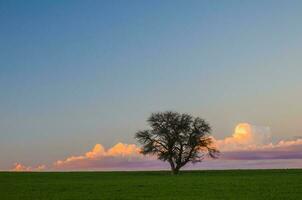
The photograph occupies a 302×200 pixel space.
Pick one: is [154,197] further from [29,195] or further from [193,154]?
[193,154]

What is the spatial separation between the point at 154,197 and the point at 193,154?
57.7 metres

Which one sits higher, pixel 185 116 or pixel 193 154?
pixel 185 116

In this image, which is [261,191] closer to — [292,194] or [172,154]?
[292,194]

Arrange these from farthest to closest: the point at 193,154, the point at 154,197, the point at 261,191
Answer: the point at 193,154 → the point at 261,191 → the point at 154,197

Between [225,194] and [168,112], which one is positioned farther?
[168,112]

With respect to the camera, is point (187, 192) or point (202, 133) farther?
point (202, 133)

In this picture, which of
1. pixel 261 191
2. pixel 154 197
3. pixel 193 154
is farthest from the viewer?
pixel 193 154

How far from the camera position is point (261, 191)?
136 ft

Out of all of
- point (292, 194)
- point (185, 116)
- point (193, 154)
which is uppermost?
point (185, 116)

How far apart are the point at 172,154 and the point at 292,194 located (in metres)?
57.6

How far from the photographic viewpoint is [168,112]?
9775 centimetres

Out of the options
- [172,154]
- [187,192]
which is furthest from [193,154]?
[187,192]

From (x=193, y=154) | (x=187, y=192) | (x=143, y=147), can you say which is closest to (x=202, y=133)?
(x=193, y=154)

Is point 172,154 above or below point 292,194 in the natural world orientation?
above
